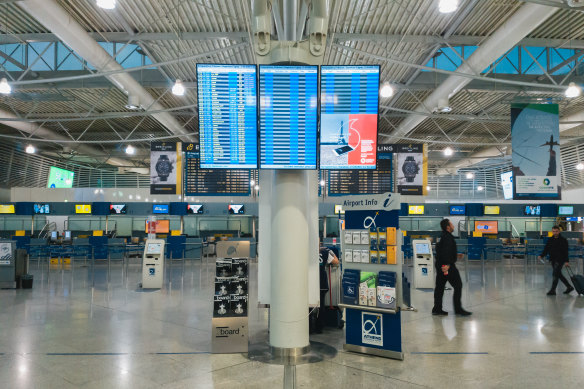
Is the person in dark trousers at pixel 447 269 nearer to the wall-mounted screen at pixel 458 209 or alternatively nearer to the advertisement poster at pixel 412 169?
the advertisement poster at pixel 412 169

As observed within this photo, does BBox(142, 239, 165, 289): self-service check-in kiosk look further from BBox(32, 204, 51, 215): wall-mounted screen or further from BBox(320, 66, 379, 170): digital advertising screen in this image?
BBox(32, 204, 51, 215): wall-mounted screen

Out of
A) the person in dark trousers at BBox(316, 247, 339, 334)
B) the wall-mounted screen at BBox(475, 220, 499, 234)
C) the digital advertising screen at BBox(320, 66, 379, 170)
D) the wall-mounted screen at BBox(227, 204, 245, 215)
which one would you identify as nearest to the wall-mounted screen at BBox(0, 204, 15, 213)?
the wall-mounted screen at BBox(227, 204, 245, 215)

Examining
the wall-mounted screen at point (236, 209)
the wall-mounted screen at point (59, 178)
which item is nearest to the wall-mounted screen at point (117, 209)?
Answer: the wall-mounted screen at point (236, 209)

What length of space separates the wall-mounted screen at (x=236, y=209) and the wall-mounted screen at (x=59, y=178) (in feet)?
36.3

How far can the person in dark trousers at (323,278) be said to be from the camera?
6961 mm

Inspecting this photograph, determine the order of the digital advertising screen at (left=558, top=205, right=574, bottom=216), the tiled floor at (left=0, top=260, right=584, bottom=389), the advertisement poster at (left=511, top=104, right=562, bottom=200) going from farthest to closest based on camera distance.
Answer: the digital advertising screen at (left=558, top=205, right=574, bottom=216) < the advertisement poster at (left=511, top=104, right=562, bottom=200) < the tiled floor at (left=0, top=260, right=584, bottom=389)

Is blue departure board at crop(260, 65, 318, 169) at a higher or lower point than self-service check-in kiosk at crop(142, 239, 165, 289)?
higher

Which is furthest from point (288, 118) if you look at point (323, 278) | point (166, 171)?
point (166, 171)

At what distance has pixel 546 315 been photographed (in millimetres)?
8211

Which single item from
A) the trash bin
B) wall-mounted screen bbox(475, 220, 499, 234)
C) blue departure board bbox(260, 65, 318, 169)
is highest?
blue departure board bbox(260, 65, 318, 169)

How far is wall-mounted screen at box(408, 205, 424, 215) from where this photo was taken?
2111 cm

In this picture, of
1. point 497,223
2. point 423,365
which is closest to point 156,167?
point 423,365

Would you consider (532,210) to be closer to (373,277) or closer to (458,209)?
(458,209)

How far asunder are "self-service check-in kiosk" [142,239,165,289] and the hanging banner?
8.96 ft
